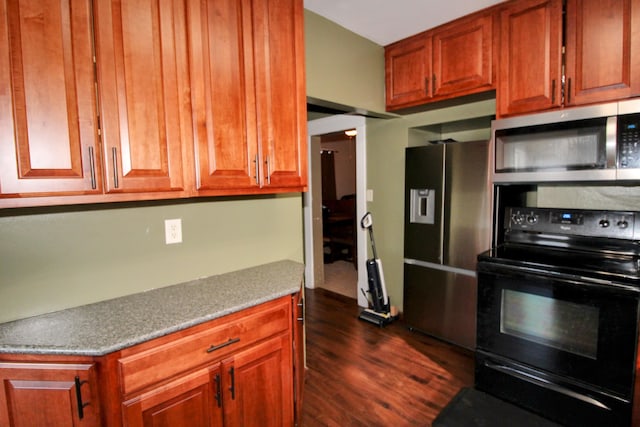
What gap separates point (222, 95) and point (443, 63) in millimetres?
1848

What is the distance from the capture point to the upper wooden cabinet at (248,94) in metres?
1.55

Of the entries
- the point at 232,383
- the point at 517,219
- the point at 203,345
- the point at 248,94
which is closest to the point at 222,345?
the point at 203,345

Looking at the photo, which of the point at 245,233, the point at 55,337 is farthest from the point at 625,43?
the point at 55,337

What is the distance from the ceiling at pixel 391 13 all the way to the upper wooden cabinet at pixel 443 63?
0.30ft

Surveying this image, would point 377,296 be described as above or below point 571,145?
below

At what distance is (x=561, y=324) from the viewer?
1.85m

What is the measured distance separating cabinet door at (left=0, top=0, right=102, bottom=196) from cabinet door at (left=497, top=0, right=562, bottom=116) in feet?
7.87

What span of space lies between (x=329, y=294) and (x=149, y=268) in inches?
109

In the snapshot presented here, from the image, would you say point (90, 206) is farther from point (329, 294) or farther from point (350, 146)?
point (350, 146)

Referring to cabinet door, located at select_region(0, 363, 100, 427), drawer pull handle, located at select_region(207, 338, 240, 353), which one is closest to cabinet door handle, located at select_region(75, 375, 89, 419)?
cabinet door, located at select_region(0, 363, 100, 427)

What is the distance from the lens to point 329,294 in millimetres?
4172

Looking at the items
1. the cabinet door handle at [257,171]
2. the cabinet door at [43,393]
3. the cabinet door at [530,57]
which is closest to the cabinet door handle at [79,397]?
the cabinet door at [43,393]

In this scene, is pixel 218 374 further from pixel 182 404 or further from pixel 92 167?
pixel 92 167

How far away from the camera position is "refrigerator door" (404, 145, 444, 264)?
9.28 feet
